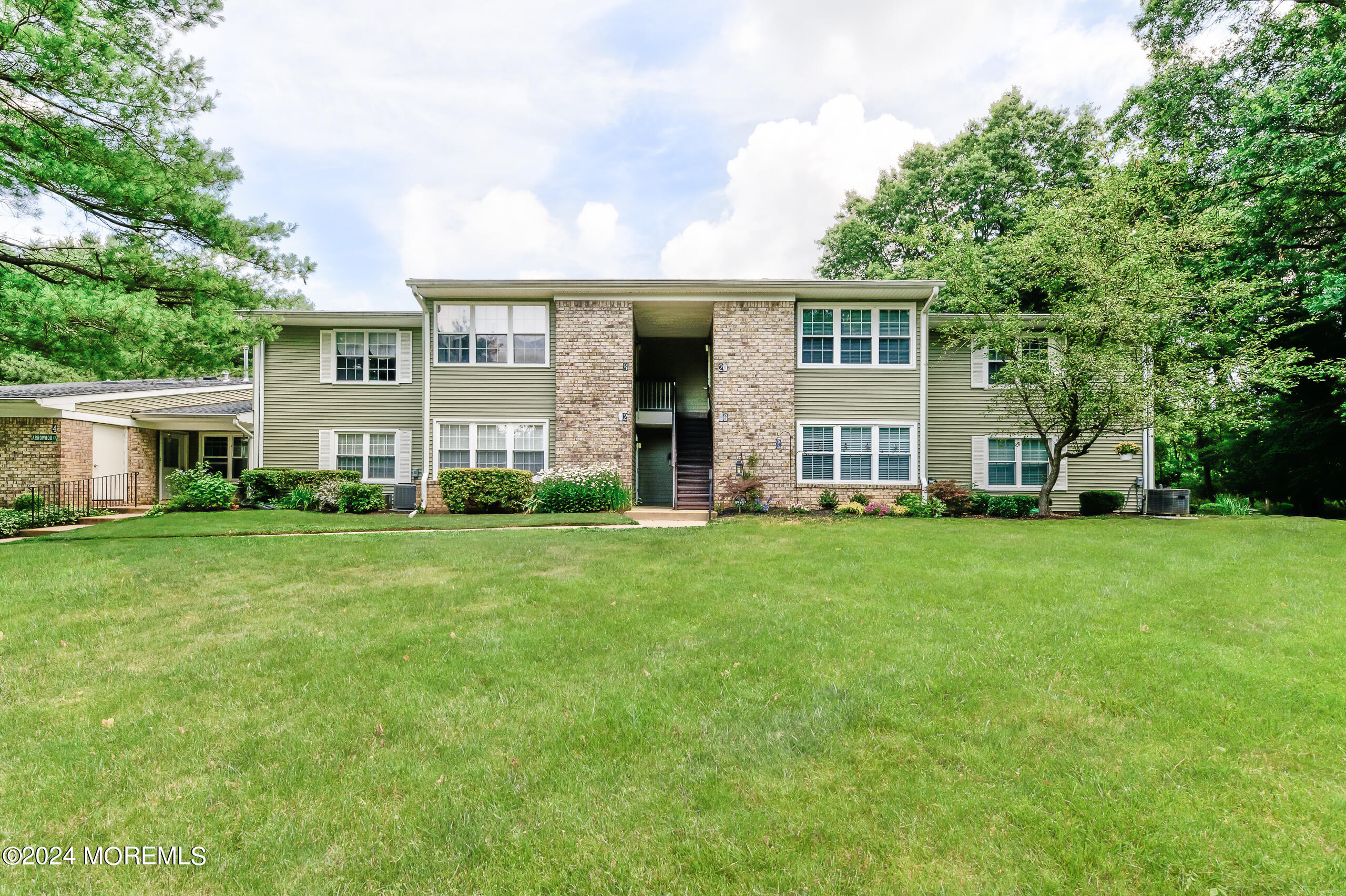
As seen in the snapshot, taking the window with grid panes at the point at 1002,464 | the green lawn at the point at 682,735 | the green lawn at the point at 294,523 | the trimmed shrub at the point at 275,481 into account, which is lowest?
the green lawn at the point at 682,735

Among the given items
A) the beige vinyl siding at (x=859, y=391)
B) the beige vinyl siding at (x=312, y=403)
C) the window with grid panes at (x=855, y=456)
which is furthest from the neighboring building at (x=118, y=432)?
the window with grid panes at (x=855, y=456)

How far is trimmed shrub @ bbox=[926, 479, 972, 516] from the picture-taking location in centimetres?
1349

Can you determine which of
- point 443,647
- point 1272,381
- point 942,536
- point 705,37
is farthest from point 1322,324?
point 443,647

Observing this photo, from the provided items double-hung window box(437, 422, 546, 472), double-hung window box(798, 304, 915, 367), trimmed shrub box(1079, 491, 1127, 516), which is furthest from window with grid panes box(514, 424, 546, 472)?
trimmed shrub box(1079, 491, 1127, 516)

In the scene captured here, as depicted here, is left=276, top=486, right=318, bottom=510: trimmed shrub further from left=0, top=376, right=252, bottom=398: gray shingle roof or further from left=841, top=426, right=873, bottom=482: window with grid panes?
left=841, top=426, right=873, bottom=482: window with grid panes

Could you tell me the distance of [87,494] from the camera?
14125 millimetres

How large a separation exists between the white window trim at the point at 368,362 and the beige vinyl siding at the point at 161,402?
5.99m

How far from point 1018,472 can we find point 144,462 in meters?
25.9

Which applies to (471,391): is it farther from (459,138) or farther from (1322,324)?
(1322,324)

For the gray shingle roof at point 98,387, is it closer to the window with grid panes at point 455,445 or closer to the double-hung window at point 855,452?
the window with grid panes at point 455,445

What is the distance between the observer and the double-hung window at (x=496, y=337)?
1447 cm

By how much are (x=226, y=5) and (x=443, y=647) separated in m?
12.7

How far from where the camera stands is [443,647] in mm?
4172

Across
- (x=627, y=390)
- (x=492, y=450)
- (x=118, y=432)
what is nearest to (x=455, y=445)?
(x=492, y=450)
